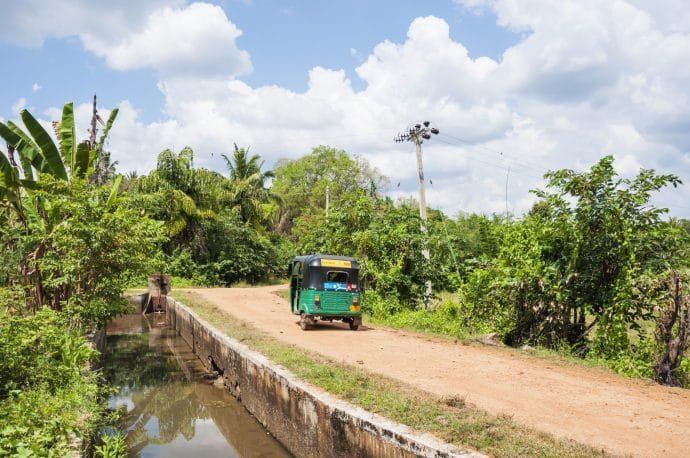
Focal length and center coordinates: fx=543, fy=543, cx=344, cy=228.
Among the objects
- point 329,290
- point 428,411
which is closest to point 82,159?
point 329,290

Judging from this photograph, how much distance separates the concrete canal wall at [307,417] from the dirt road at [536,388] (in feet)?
4.83

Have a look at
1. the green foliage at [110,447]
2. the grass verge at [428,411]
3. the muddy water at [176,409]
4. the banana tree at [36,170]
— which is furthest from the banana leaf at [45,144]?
the green foliage at [110,447]

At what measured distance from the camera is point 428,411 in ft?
21.9

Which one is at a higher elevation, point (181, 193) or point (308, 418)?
point (181, 193)

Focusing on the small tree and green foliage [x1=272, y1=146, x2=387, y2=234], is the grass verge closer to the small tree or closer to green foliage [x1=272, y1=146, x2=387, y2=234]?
the small tree

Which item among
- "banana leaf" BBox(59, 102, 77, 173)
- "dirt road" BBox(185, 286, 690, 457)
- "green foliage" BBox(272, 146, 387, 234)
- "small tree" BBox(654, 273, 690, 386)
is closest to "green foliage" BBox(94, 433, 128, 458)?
"dirt road" BBox(185, 286, 690, 457)

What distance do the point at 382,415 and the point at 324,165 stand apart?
49.5 m

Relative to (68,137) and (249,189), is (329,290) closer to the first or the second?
(68,137)

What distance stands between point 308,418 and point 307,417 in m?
0.04

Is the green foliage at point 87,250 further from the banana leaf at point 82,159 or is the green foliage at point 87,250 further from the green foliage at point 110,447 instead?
the green foliage at point 110,447

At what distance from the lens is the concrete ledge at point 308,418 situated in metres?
5.90

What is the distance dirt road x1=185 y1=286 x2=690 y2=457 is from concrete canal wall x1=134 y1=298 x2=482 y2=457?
1.47 meters

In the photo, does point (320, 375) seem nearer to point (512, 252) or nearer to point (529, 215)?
point (512, 252)

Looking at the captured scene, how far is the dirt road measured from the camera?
20.5 ft
